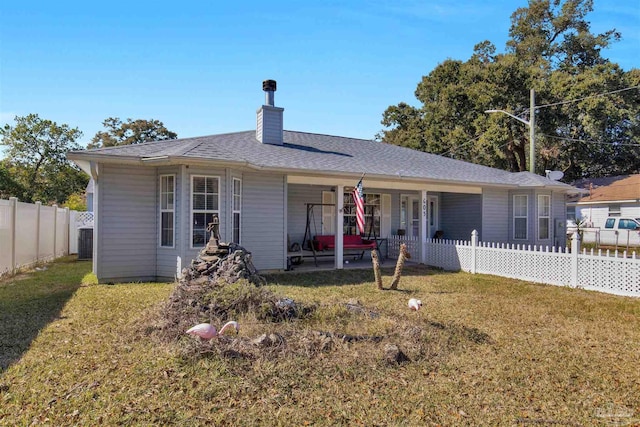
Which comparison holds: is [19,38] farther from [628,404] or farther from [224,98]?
[628,404]

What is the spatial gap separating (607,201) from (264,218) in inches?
884

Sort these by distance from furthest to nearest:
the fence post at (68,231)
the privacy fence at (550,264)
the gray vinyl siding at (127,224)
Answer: the fence post at (68,231) → the gray vinyl siding at (127,224) → the privacy fence at (550,264)

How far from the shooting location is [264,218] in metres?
9.88

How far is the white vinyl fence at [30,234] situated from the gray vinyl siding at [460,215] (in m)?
13.6

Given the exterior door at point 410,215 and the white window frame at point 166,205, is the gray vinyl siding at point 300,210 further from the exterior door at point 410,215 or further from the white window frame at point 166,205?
the white window frame at point 166,205

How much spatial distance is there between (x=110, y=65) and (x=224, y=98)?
326cm

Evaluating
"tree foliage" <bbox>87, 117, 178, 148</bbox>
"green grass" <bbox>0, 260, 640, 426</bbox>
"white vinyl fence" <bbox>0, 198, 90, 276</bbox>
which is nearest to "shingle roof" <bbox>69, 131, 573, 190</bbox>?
"white vinyl fence" <bbox>0, 198, 90, 276</bbox>

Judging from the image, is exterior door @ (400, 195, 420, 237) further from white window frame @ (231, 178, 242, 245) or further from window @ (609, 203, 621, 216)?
window @ (609, 203, 621, 216)

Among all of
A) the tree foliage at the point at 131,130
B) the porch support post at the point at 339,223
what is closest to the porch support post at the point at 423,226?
the porch support post at the point at 339,223

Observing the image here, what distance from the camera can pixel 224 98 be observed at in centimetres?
1249

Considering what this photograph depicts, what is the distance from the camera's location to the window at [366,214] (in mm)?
13508

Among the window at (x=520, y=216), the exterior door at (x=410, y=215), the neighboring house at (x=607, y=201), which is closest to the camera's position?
the window at (x=520, y=216)

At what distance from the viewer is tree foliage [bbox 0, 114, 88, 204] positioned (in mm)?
30953

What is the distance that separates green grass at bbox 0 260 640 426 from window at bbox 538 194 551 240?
26.4 feet
